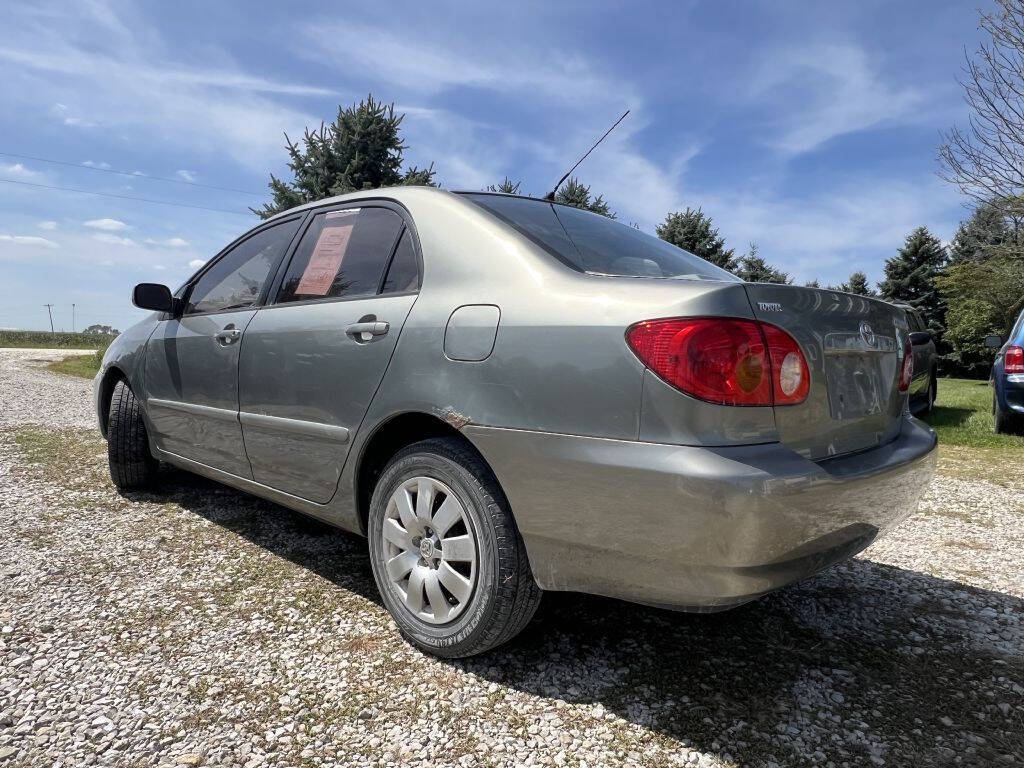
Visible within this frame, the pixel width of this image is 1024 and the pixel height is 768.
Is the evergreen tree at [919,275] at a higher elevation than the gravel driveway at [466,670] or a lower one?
higher

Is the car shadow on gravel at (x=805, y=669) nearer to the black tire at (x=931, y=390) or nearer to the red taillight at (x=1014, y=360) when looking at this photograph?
the red taillight at (x=1014, y=360)

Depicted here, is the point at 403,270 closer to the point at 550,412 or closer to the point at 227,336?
the point at 550,412

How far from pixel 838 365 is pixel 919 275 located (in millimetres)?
39827

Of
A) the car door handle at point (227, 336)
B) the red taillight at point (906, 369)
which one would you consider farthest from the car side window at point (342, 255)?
the red taillight at point (906, 369)

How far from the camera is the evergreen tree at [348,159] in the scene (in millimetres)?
14180

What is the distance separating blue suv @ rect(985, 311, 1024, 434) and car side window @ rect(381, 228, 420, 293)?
6.79 m

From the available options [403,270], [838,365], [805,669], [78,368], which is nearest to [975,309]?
[805,669]

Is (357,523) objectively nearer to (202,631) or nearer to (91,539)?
(202,631)

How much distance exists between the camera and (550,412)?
175 cm

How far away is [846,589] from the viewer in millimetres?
2785

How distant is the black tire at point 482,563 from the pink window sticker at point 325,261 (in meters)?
0.90

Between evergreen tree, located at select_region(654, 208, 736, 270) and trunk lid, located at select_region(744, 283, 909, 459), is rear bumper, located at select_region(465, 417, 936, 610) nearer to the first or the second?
trunk lid, located at select_region(744, 283, 909, 459)

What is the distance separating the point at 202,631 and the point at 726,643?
1.83 meters

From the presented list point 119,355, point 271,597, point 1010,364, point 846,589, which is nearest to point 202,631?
point 271,597
